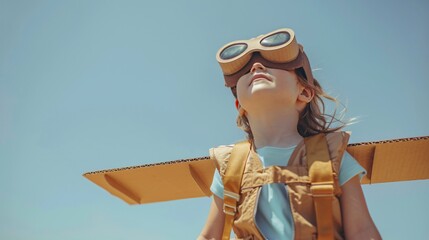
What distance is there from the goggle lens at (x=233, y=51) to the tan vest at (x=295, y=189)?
1.83 feet

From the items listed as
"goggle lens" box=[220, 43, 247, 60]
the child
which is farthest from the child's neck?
"goggle lens" box=[220, 43, 247, 60]

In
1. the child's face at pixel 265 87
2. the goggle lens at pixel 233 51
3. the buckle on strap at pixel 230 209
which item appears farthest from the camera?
the goggle lens at pixel 233 51

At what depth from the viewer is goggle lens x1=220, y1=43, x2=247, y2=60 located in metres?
1.96

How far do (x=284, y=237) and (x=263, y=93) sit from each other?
705 millimetres

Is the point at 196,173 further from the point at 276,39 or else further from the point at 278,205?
the point at 276,39

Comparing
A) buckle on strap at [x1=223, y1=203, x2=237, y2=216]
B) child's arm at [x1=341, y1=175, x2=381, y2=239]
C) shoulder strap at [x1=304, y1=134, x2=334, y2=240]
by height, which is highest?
buckle on strap at [x1=223, y1=203, x2=237, y2=216]

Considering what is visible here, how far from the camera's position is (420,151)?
73.7 inches

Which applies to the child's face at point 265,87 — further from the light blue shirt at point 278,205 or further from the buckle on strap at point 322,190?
the buckle on strap at point 322,190

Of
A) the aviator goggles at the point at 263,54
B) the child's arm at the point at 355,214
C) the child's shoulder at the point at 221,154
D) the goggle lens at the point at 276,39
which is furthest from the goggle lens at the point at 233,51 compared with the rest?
the child's arm at the point at 355,214

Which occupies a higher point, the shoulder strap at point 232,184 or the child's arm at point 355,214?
the shoulder strap at point 232,184

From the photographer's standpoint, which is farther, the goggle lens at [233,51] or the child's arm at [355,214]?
the goggle lens at [233,51]

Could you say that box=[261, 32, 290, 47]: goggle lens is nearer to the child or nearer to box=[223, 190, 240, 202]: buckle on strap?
the child

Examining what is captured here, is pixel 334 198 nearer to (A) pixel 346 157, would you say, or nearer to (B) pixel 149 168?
(A) pixel 346 157

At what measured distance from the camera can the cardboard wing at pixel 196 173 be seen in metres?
1.89
